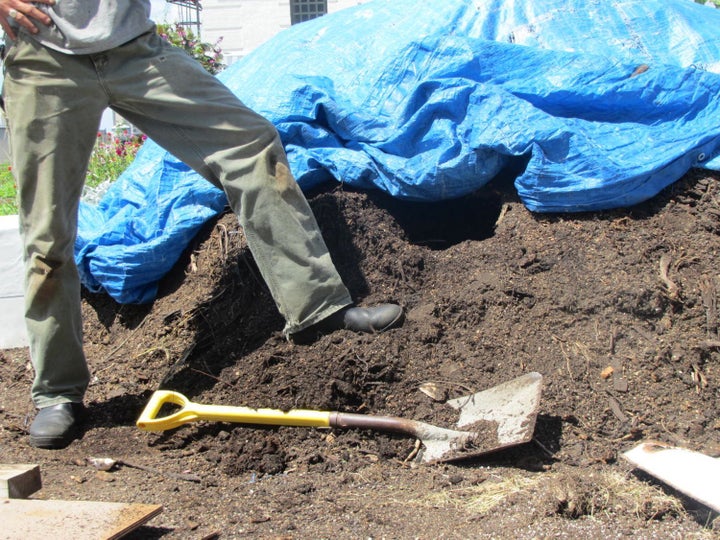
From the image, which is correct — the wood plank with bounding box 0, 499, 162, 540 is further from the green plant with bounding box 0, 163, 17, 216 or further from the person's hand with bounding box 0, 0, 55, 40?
the green plant with bounding box 0, 163, 17, 216

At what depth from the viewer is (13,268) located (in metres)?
3.42

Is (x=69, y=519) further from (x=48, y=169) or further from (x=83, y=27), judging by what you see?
(x=83, y=27)

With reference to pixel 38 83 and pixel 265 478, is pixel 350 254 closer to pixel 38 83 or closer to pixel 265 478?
pixel 265 478

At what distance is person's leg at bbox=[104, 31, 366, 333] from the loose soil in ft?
0.64

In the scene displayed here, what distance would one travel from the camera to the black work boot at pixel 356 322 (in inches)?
95.3

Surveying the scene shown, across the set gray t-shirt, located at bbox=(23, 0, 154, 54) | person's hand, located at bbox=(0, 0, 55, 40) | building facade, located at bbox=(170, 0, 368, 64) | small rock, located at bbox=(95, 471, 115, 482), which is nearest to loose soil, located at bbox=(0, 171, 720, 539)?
small rock, located at bbox=(95, 471, 115, 482)

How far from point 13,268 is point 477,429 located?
2.53 meters

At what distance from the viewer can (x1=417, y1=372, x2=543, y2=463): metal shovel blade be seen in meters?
1.96

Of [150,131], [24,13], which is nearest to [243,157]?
[150,131]

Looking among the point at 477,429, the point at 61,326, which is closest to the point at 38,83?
the point at 61,326

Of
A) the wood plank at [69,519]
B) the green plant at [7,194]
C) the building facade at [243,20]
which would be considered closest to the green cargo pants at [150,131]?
the wood plank at [69,519]

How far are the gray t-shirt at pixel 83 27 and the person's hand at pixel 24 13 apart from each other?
0.02 metres

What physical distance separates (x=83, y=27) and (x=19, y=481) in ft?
4.74

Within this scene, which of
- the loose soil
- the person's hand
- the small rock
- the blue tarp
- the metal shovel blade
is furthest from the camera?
the blue tarp
